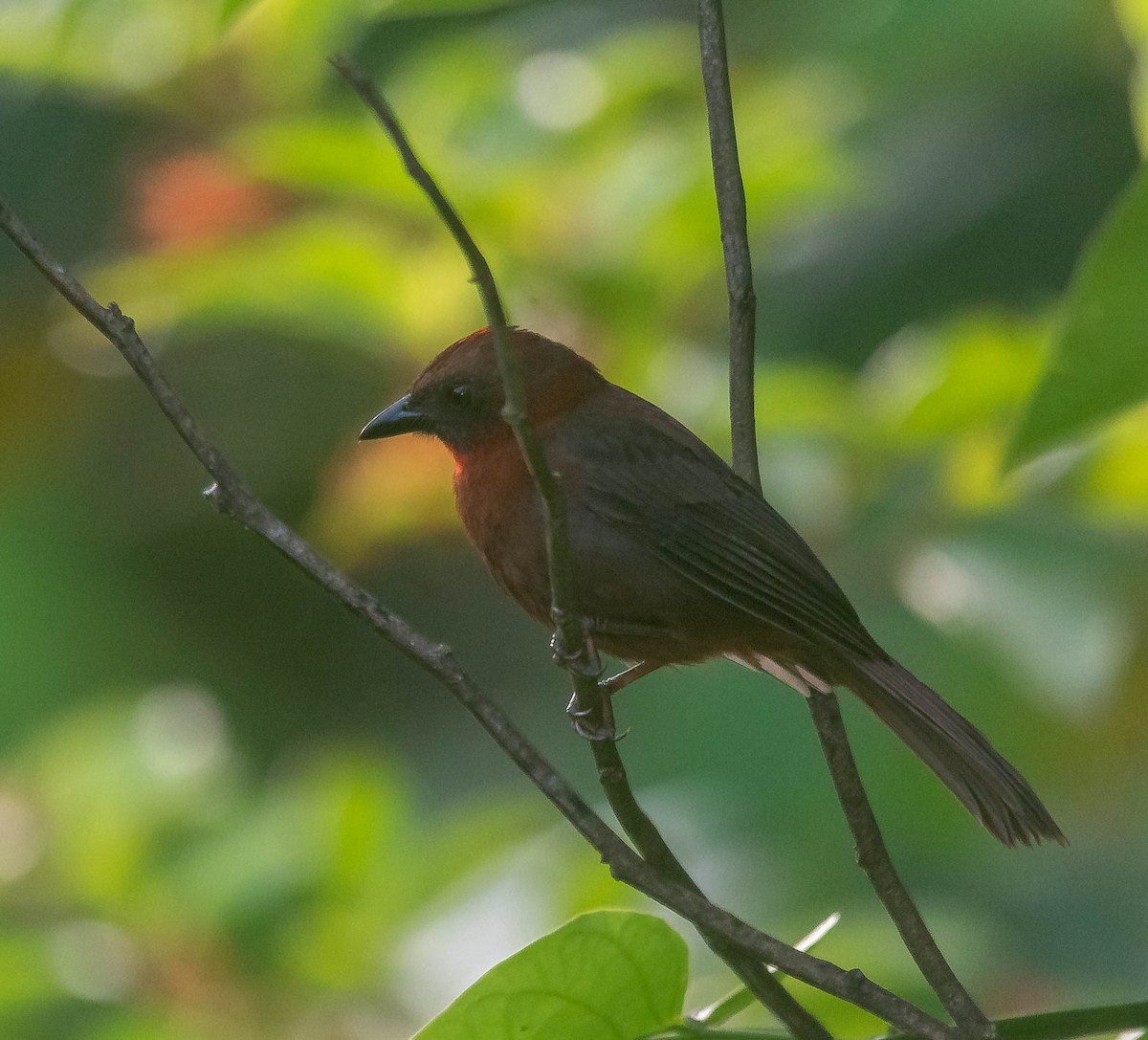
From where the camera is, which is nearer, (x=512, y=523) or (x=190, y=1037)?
(x=512, y=523)

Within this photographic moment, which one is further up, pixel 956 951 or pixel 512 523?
pixel 512 523

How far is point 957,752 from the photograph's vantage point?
2.65 m

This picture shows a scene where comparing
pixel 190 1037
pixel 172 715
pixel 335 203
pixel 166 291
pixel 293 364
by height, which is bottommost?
pixel 190 1037

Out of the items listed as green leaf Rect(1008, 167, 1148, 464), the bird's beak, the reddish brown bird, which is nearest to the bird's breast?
the reddish brown bird

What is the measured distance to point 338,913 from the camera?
3.38 metres

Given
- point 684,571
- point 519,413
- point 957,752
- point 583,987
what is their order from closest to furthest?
point 519,413, point 583,987, point 957,752, point 684,571

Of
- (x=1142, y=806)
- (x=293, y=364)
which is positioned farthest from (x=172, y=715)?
(x=1142, y=806)

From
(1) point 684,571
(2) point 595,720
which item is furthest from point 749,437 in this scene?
(1) point 684,571

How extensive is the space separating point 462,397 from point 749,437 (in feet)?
3.04

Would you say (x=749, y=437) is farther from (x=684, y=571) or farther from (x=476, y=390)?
(x=476, y=390)

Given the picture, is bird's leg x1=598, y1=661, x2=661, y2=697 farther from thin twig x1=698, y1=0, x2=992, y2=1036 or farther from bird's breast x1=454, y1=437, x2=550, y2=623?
thin twig x1=698, y1=0, x2=992, y2=1036

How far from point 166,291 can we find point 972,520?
1901 mm

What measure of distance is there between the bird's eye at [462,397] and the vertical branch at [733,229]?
86 centimetres

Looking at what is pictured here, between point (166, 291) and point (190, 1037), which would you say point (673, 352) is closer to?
point (166, 291)
